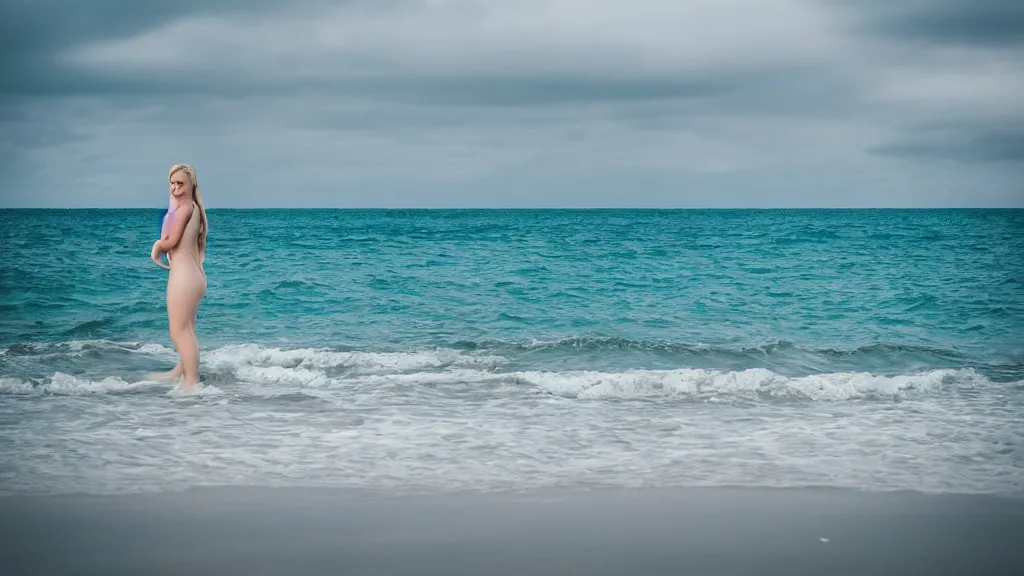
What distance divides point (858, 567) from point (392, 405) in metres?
5.12

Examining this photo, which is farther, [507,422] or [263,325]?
[263,325]

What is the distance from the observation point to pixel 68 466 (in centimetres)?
615

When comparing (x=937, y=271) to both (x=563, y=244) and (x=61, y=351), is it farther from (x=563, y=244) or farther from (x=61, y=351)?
(x=61, y=351)

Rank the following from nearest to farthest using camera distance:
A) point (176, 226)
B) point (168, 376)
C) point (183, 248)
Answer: point (176, 226) < point (183, 248) < point (168, 376)

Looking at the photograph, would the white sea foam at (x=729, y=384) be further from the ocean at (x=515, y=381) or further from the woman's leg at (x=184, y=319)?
the woman's leg at (x=184, y=319)

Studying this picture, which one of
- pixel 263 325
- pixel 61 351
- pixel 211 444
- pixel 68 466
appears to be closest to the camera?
pixel 68 466

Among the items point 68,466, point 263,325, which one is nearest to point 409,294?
point 263,325

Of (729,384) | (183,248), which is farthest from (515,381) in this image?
(183,248)

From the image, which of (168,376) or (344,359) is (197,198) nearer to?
(168,376)

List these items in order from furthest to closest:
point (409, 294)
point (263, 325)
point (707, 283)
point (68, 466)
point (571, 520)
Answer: point (707, 283) < point (409, 294) < point (263, 325) < point (68, 466) < point (571, 520)

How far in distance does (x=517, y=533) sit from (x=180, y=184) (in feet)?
18.5

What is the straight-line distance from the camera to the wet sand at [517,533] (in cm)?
429

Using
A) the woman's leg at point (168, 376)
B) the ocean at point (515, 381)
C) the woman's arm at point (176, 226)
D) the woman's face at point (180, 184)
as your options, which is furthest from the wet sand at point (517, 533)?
the woman's leg at point (168, 376)

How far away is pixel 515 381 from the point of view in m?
9.95
